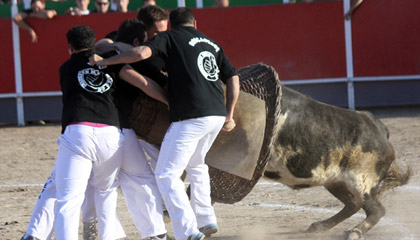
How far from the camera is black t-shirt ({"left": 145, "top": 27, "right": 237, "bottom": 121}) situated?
15.3 feet

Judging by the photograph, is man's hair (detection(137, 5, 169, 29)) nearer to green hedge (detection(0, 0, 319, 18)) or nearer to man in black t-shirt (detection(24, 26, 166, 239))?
man in black t-shirt (detection(24, 26, 166, 239))

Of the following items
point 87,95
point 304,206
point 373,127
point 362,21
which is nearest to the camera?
point 87,95

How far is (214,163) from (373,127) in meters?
1.27

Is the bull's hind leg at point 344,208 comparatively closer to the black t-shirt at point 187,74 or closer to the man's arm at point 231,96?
the man's arm at point 231,96

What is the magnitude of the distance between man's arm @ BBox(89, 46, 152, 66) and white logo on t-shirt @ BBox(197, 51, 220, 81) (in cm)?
35

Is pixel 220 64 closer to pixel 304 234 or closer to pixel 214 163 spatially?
pixel 214 163

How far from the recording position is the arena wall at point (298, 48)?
38.2 feet

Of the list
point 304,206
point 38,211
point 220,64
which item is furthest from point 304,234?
point 38,211

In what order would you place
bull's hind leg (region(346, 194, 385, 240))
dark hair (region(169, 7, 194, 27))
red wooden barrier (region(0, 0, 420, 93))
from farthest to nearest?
1. red wooden barrier (region(0, 0, 420, 93))
2. bull's hind leg (region(346, 194, 385, 240))
3. dark hair (region(169, 7, 194, 27))

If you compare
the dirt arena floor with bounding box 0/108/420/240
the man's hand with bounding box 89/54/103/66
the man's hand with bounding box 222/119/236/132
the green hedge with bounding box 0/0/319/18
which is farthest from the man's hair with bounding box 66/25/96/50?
the green hedge with bounding box 0/0/319/18

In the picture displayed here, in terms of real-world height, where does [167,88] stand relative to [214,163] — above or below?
above

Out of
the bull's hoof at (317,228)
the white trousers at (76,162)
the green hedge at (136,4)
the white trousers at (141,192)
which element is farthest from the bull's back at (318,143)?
the green hedge at (136,4)

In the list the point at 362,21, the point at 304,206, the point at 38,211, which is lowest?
the point at 304,206

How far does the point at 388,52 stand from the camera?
459 inches
